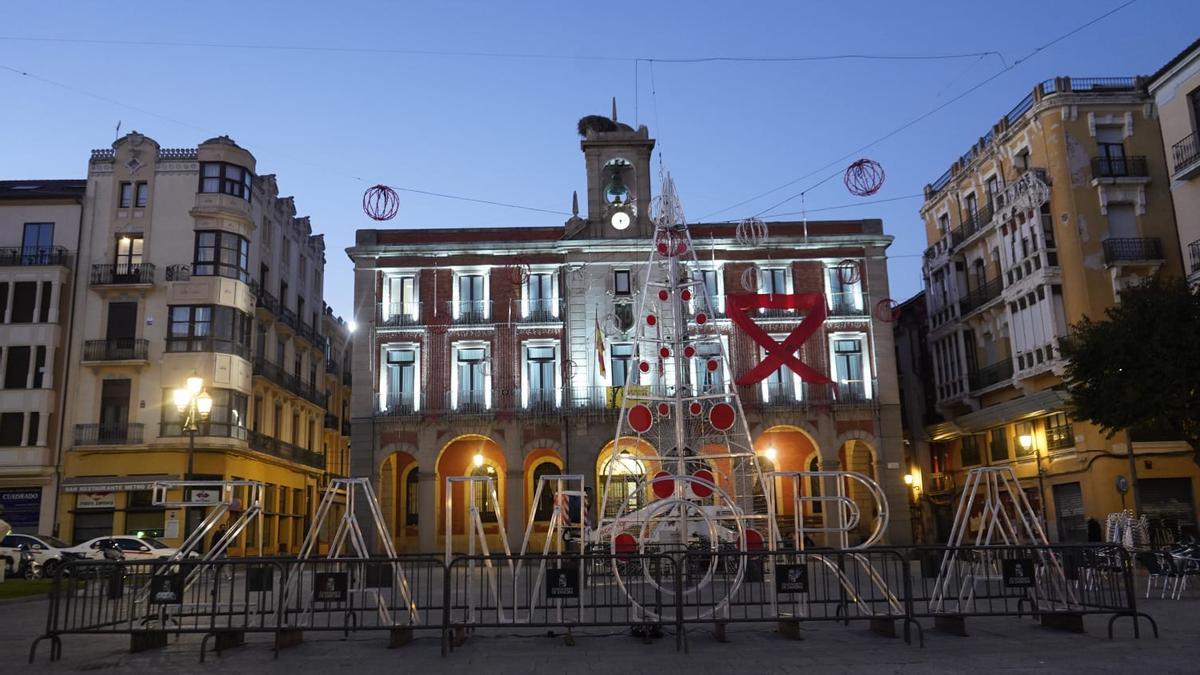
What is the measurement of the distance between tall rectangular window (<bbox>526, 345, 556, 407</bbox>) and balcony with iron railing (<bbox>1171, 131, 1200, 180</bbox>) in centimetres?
2264

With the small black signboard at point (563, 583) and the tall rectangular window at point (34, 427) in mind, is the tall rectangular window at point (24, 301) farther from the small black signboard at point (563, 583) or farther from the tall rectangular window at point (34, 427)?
the small black signboard at point (563, 583)

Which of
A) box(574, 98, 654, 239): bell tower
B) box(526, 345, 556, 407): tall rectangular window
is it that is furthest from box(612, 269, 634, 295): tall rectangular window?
box(526, 345, 556, 407): tall rectangular window

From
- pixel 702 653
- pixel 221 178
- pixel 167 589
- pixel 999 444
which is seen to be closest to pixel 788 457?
Result: pixel 999 444

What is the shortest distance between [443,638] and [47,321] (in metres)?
34.0

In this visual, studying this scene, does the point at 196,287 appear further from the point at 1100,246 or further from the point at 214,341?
the point at 1100,246

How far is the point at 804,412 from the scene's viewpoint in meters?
37.2

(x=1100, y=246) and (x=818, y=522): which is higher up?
(x=1100, y=246)

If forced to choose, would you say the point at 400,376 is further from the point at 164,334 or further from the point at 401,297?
the point at 164,334

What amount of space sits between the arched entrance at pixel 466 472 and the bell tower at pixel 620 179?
32.4 ft

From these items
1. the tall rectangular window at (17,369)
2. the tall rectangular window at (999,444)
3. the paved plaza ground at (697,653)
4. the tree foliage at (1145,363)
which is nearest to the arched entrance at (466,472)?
the tall rectangular window at (17,369)

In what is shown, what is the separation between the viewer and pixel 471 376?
124ft

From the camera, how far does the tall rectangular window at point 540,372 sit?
37.7m

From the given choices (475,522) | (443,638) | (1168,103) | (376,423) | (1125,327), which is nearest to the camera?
(443,638)

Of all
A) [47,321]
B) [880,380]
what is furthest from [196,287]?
[880,380]
